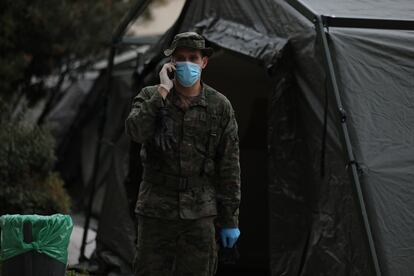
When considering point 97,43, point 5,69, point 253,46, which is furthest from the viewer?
point 97,43

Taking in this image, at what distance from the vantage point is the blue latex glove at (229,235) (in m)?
4.80

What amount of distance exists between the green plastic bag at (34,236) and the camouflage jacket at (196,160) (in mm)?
498

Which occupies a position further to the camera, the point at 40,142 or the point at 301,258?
the point at 40,142

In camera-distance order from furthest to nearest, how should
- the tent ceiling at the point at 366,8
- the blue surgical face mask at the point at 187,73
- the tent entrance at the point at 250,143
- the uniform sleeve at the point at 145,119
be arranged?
the tent entrance at the point at 250,143
the tent ceiling at the point at 366,8
the blue surgical face mask at the point at 187,73
the uniform sleeve at the point at 145,119

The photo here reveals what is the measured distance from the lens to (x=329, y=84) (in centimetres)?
498

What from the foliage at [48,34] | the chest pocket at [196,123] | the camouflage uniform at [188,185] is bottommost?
the camouflage uniform at [188,185]

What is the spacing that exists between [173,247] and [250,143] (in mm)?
3991

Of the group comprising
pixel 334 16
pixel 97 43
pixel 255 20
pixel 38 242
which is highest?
pixel 97 43

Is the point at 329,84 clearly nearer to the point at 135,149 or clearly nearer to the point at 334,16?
the point at 334,16

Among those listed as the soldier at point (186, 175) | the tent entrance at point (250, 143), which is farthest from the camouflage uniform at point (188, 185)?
the tent entrance at point (250, 143)

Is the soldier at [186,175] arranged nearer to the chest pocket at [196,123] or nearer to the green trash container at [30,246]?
the chest pocket at [196,123]

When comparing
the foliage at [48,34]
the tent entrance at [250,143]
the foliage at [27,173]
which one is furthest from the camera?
the foliage at [48,34]

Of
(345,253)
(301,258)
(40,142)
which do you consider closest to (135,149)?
(40,142)

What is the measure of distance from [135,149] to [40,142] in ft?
5.15
